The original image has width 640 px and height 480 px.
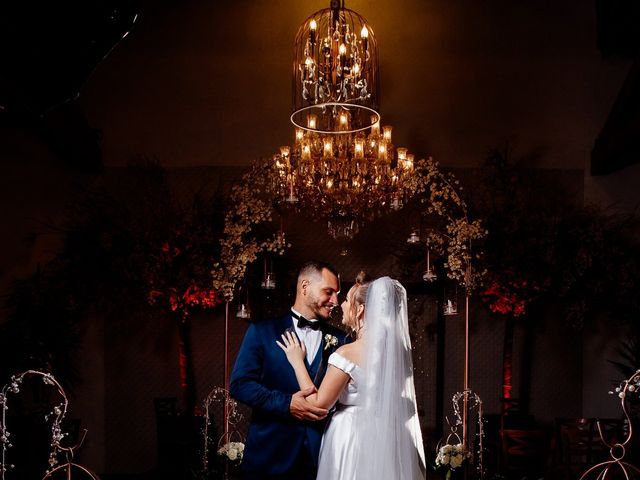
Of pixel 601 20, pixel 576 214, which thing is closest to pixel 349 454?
pixel 576 214

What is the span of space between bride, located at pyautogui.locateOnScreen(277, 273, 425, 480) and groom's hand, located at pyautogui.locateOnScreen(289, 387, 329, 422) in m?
0.07

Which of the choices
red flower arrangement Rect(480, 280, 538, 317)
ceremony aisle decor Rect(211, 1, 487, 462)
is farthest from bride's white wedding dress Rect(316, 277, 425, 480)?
red flower arrangement Rect(480, 280, 538, 317)

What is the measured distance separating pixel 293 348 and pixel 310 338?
0.75 feet

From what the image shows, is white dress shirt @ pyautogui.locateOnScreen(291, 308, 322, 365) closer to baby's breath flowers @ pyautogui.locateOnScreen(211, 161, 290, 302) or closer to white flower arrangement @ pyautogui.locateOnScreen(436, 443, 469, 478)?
white flower arrangement @ pyautogui.locateOnScreen(436, 443, 469, 478)

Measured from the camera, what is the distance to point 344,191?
6.38m

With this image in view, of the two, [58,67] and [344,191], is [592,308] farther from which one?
[58,67]

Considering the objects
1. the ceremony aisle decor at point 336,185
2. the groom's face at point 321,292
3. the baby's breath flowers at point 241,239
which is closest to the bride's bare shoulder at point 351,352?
the groom's face at point 321,292

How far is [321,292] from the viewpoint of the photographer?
11.2 feet

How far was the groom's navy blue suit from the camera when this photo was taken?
3.20m

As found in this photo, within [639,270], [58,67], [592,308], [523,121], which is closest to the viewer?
[58,67]

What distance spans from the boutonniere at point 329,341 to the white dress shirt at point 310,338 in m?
0.04

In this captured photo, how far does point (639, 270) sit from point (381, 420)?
5.13 metres

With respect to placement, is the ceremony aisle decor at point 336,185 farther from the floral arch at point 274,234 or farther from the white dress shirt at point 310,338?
the white dress shirt at point 310,338

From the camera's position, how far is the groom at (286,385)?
10.3 ft
